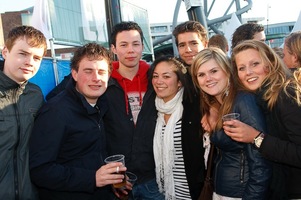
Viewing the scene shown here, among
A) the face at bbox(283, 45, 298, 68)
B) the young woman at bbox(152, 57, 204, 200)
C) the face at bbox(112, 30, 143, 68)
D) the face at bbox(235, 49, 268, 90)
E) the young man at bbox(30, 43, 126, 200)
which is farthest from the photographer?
the face at bbox(112, 30, 143, 68)

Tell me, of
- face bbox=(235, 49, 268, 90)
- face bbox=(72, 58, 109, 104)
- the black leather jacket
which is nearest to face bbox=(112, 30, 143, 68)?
face bbox=(72, 58, 109, 104)

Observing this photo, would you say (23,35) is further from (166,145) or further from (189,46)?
(189,46)

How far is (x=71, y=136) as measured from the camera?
238 centimetres

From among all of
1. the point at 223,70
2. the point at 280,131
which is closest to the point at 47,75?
the point at 223,70

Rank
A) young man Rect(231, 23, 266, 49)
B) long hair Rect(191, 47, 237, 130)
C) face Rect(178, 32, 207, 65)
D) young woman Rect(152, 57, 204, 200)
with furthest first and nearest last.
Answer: young man Rect(231, 23, 266, 49) → face Rect(178, 32, 207, 65) → young woman Rect(152, 57, 204, 200) → long hair Rect(191, 47, 237, 130)

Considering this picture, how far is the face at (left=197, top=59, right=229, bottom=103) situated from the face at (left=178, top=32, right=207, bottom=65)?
107 cm

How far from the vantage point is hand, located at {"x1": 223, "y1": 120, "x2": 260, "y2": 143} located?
88.1 inches

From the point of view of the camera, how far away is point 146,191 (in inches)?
125

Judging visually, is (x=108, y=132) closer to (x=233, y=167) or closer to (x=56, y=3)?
(x=233, y=167)

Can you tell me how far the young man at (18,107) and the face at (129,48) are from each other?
3.37 feet

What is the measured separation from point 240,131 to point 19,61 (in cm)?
191

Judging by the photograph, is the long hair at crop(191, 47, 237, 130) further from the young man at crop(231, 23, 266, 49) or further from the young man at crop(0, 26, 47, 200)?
the young man at crop(231, 23, 266, 49)

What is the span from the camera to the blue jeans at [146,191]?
3143 millimetres

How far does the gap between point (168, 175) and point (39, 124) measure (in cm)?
145
